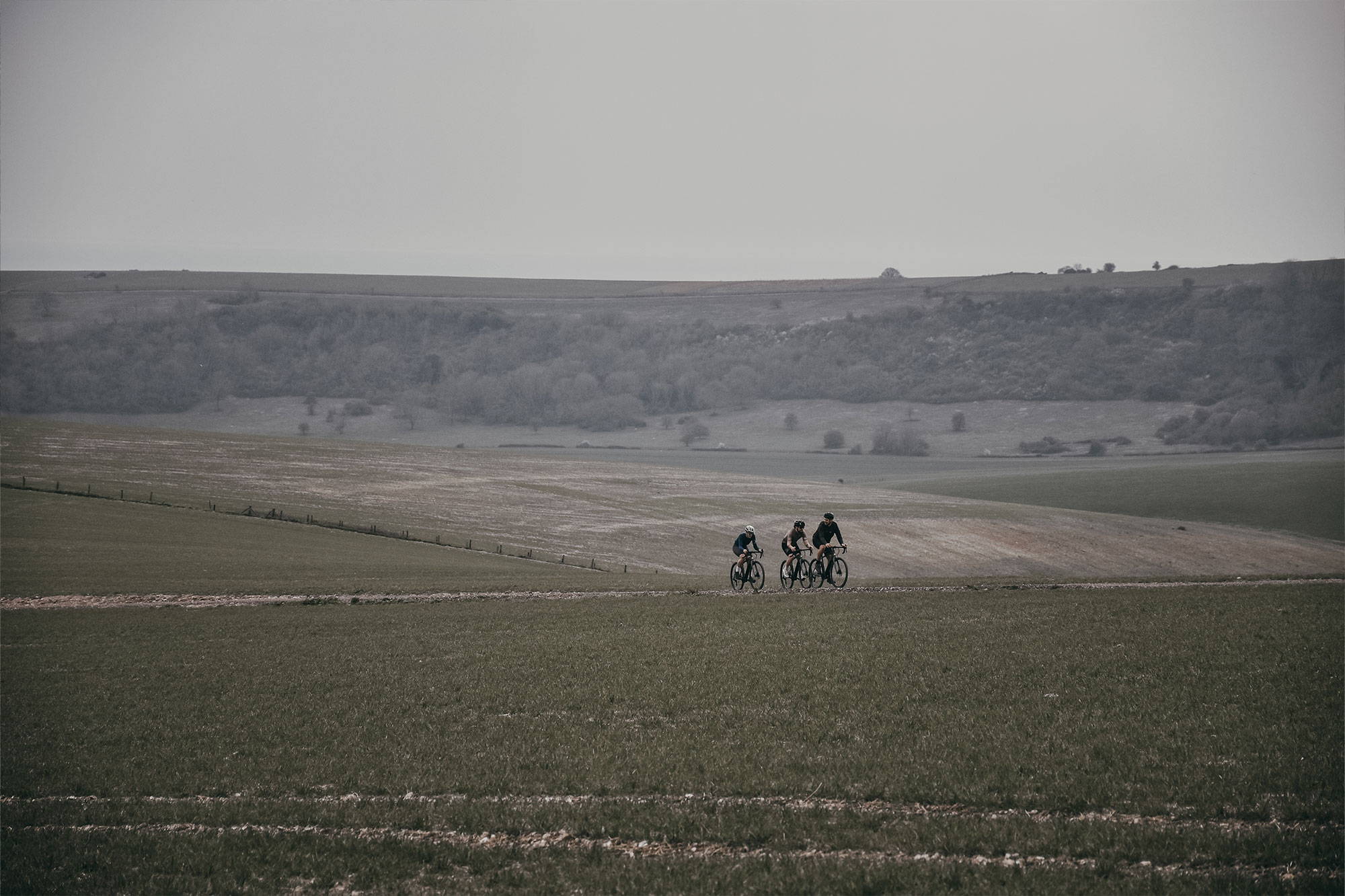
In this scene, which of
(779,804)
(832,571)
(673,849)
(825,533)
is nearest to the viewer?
(673,849)

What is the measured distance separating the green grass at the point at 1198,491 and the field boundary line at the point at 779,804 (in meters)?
86.3

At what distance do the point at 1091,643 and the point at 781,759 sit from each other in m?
9.95

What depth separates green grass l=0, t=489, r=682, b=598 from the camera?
4234 centimetres

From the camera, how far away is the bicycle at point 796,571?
37.9m

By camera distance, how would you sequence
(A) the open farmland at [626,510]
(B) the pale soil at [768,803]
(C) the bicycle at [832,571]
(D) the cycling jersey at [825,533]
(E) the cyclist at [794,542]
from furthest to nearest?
1. (A) the open farmland at [626,510]
2. (C) the bicycle at [832,571]
3. (E) the cyclist at [794,542]
4. (D) the cycling jersey at [825,533]
5. (B) the pale soil at [768,803]

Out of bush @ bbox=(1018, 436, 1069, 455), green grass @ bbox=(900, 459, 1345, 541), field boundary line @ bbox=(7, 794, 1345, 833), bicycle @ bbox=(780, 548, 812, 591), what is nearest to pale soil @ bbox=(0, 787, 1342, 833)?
field boundary line @ bbox=(7, 794, 1345, 833)

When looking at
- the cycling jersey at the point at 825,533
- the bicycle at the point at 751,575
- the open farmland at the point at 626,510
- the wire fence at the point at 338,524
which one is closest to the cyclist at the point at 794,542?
the cycling jersey at the point at 825,533

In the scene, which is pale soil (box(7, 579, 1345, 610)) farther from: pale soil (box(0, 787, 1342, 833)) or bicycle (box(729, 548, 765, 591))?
pale soil (box(0, 787, 1342, 833))

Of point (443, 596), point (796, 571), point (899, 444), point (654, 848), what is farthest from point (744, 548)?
point (899, 444)

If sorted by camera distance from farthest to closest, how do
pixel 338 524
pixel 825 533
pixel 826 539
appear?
pixel 338 524, pixel 826 539, pixel 825 533

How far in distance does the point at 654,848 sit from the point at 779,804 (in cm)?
184

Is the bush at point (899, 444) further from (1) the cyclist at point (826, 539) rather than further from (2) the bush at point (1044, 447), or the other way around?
(1) the cyclist at point (826, 539)

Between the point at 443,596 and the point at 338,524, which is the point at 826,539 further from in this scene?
the point at 338,524

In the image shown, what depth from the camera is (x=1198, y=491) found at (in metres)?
108
